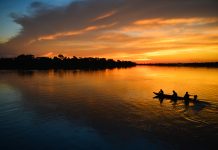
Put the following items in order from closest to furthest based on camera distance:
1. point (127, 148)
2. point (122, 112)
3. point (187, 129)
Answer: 1. point (127, 148)
2. point (187, 129)
3. point (122, 112)

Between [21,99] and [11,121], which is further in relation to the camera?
[21,99]

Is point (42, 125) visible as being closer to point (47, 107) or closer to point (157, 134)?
point (47, 107)

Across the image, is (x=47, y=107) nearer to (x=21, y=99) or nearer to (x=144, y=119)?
(x=21, y=99)

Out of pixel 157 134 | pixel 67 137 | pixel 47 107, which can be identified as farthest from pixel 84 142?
pixel 47 107

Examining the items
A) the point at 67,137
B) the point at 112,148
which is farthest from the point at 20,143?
the point at 112,148

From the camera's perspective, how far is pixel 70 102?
4394 cm

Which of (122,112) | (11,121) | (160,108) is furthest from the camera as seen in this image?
(160,108)

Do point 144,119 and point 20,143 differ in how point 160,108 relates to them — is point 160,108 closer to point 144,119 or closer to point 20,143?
point 144,119

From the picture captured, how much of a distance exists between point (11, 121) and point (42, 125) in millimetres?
5331

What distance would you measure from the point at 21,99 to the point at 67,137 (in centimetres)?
2768

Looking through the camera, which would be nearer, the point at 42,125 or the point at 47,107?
the point at 42,125

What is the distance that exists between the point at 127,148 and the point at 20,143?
11.7 meters

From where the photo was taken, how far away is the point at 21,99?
47219mm

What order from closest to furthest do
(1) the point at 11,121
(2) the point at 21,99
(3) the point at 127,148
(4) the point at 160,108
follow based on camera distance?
(3) the point at 127,148
(1) the point at 11,121
(4) the point at 160,108
(2) the point at 21,99
